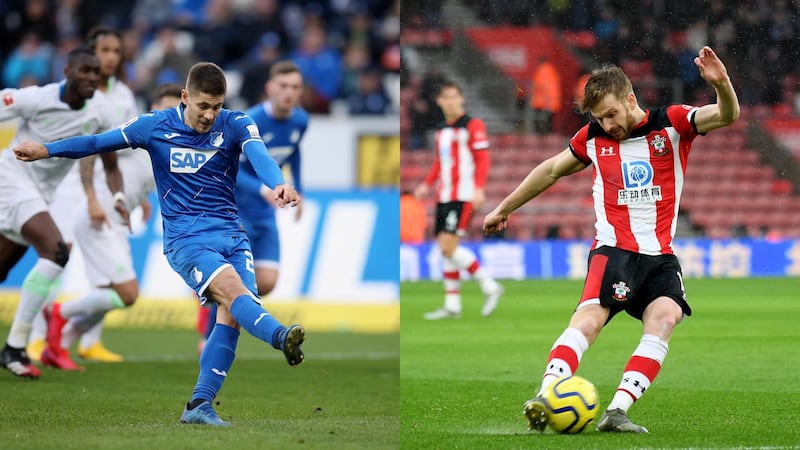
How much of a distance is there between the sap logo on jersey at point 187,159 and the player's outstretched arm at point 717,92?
2548 millimetres

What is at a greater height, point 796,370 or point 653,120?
point 653,120

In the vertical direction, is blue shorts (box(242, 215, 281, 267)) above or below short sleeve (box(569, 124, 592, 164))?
below

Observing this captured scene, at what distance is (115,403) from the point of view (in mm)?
7730

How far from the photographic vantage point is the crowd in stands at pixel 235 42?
67.7 feet

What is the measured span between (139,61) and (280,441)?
17929mm

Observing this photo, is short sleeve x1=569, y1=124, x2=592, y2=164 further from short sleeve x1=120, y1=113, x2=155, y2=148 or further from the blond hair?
short sleeve x1=120, y1=113, x2=155, y2=148

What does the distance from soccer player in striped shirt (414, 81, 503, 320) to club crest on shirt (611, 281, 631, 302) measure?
673 cm

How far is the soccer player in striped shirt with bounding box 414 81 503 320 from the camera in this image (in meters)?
13.2

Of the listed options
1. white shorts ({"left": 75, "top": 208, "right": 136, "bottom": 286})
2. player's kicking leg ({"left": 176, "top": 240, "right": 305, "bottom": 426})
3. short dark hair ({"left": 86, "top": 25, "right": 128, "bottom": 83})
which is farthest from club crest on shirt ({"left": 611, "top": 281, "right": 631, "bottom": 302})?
short dark hair ({"left": 86, "top": 25, "right": 128, "bottom": 83})

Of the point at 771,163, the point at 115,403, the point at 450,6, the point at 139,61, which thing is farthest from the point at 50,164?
the point at 139,61

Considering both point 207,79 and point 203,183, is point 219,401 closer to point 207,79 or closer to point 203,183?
point 203,183

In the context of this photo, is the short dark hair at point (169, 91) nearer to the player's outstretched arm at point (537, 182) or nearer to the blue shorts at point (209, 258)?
the blue shorts at point (209, 258)

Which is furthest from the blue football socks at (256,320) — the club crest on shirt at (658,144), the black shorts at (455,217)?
the black shorts at (455,217)

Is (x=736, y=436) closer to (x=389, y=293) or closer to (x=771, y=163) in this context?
(x=771, y=163)
